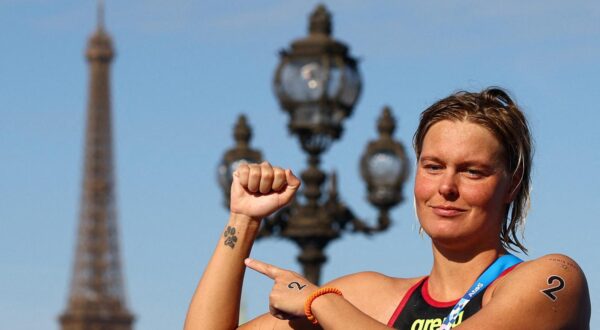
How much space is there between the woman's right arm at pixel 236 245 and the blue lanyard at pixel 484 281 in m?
0.63

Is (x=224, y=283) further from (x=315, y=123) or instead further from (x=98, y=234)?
(x=98, y=234)

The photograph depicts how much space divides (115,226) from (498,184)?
338ft

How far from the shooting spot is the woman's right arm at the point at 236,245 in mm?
5711

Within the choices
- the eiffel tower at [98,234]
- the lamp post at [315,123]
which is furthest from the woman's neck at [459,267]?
the eiffel tower at [98,234]

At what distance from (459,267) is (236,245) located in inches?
28.5

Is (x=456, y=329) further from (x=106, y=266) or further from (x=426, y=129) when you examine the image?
(x=106, y=266)

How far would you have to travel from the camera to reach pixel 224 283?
5.73m

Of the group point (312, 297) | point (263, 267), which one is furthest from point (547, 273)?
point (263, 267)

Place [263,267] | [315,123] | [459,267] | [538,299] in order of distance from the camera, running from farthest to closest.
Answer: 1. [315,123]
2. [263,267]
3. [459,267]
4. [538,299]

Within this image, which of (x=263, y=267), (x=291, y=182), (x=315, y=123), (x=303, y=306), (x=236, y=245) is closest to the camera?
(x=303, y=306)

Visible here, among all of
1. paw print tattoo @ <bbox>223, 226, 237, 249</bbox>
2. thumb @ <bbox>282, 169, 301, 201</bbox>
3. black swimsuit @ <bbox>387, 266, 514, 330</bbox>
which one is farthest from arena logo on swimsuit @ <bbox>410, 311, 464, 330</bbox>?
paw print tattoo @ <bbox>223, 226, 237, 249</bbox>

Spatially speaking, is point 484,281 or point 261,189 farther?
point 261,189

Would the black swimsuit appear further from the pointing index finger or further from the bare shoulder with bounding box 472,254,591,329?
the pointing index finger

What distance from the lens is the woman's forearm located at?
5.72 metres
